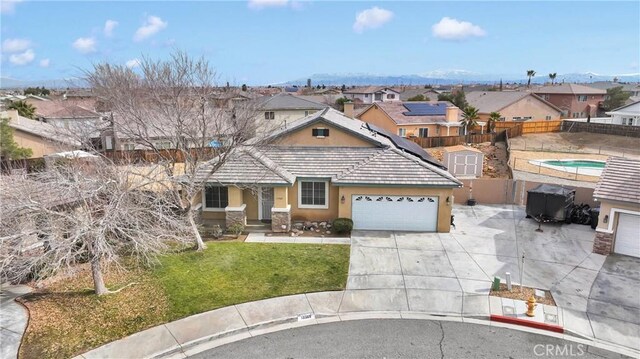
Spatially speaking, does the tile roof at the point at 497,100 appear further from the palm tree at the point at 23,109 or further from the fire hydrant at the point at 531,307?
the palm tree at the point at 23,109

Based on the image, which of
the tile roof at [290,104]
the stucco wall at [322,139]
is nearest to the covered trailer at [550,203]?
the stucco wall at [322,139]

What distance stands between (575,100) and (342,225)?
232ft

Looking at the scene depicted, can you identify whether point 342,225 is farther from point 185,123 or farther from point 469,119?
point 469,119

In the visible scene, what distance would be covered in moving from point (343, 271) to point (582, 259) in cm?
1028

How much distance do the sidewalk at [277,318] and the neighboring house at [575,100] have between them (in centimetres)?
6984

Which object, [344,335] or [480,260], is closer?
[344,335]

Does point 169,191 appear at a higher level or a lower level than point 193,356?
higher

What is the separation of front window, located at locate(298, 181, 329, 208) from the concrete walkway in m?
12.2

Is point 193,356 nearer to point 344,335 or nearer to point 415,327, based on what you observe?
point 344,335

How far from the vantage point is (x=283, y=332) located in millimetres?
12906

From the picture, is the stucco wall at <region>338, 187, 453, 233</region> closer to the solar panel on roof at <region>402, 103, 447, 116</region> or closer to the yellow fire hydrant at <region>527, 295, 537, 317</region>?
the yellow fire hydrant at <region>527, 295, 537, 317</region>

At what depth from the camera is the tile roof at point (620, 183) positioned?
17.9 meters

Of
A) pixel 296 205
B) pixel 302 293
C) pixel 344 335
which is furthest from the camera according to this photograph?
pixel 296 205

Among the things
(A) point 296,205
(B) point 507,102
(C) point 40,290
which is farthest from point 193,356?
(B) point 507,102
